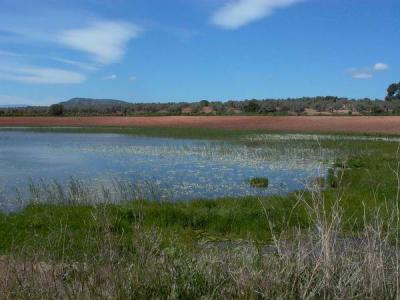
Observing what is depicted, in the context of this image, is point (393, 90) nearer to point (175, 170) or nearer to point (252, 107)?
point (252, 107)

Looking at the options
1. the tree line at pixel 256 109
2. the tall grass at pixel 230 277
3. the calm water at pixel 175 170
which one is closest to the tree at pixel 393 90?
the tree line at pixel 256 109

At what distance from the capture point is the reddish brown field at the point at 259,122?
6222cm

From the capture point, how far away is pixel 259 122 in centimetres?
7431

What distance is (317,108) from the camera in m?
103

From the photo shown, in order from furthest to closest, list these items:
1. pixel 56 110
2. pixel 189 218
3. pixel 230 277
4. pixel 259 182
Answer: pixel 56 110 < pixel 259 182 < pixel 189 218 < pixel 230 277

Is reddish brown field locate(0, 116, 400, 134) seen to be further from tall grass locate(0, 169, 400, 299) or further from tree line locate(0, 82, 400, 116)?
tall grass locate(0, 169, 400, 299)

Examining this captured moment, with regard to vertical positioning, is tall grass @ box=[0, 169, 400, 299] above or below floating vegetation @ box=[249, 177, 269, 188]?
above

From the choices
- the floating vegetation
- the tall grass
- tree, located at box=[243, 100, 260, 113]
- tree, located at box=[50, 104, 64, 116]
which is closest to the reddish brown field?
tree, located at box=[50, 104, 64, 116]

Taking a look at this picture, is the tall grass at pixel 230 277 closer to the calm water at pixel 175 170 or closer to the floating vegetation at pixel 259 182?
the calm water at pixel 175 170

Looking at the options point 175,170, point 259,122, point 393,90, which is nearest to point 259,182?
point 175,170

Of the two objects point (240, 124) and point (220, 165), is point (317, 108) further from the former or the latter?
point (220, 165)

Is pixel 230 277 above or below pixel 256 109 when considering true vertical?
below

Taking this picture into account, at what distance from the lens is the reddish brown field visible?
62219 millimetres

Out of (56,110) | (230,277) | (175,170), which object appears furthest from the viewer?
(56,110)
